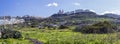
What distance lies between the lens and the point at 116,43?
33906 mm

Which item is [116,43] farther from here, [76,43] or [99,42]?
[76,43]

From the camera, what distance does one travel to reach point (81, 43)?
33969 mm

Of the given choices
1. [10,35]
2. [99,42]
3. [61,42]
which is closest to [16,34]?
[10,35]

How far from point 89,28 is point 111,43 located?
1244 inches

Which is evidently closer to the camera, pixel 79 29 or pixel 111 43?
pixel 111 43

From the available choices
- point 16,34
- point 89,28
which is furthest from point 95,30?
point 16,34

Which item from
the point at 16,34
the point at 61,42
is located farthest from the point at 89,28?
the point at 61,42

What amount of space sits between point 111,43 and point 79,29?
38213 mm

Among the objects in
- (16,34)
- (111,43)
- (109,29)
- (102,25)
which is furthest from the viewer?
(102,25)

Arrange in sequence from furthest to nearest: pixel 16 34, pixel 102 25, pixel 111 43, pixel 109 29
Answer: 1. pixel 102 25
2. pixel 109 29
3. pixel 16 34
4. pixel 111 43

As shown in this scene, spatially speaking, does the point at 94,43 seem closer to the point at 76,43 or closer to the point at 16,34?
the point at 76,43

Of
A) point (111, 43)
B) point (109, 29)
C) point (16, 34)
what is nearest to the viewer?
point (111, 43)

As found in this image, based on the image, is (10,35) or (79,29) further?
(79,29)

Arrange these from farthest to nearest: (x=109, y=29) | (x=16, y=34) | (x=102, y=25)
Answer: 1. (x=102, y=25)
2. (x=109, y=29)
3. (x=16, y=34)
